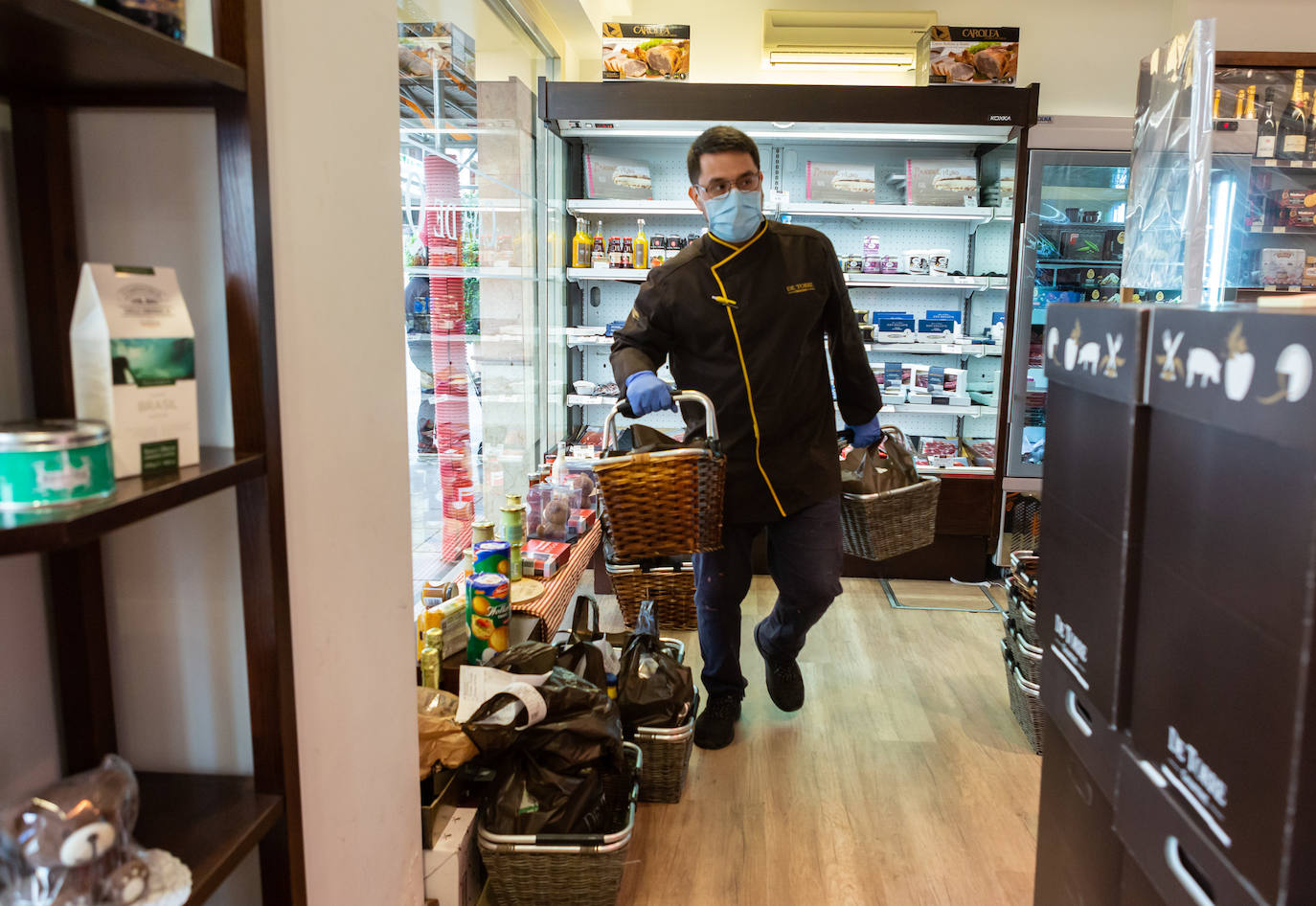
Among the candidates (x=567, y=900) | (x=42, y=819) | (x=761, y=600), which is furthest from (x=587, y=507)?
(x=42, y=819)

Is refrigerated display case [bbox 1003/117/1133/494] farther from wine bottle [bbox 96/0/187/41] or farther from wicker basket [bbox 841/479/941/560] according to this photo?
wine bottle [bbox 96/0/187/41]

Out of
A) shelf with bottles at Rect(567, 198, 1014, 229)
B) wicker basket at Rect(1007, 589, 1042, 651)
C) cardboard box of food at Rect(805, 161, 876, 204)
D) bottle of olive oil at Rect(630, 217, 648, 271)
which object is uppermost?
cardboard box of food at Rect(805, 161, 876, 204)

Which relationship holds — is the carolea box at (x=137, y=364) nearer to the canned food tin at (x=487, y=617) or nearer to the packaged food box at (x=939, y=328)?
the canned food tin at (x=487, y=617)

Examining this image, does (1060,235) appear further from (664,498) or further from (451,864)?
(451,864)

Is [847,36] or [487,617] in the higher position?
[847,36]

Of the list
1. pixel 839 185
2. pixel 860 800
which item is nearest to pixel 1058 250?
pixel 839 185

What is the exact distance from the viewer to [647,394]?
2.68m

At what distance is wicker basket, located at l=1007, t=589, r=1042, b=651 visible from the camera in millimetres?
3020

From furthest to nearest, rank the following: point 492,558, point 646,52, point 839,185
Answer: point 839,185
point 646,52
point 492,558

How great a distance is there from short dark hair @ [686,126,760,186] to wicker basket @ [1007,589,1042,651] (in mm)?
1656

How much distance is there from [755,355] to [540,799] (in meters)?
1.41

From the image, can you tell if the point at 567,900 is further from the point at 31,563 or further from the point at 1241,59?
the point at 1241,59

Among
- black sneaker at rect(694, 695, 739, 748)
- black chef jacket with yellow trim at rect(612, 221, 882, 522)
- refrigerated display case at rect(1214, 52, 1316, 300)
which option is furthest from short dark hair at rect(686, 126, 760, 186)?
refrigerated display case at rect(1214, 52, 1316, 300)

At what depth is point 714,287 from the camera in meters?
2.85
